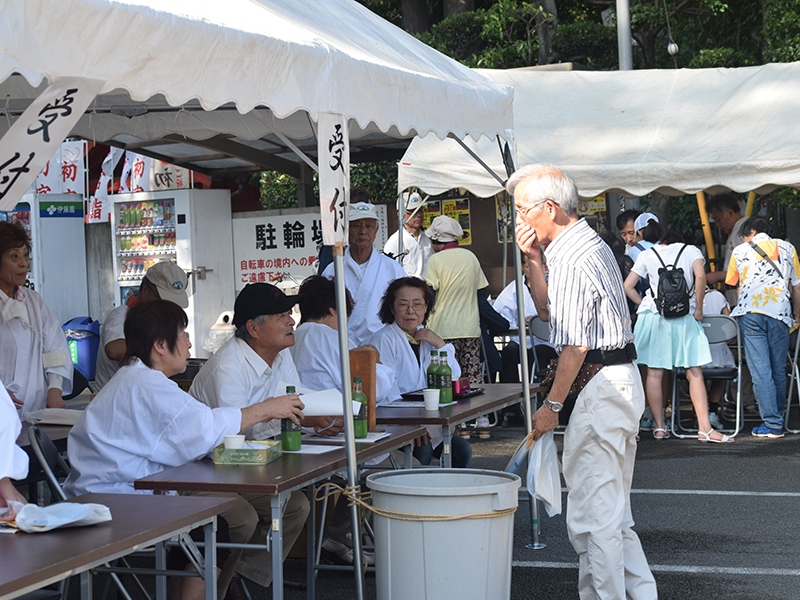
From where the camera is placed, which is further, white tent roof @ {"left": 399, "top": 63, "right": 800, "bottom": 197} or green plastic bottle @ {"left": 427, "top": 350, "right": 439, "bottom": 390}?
white tent roof @ {"left": 399, "top": 63, "right": 800, "bottom": 197}

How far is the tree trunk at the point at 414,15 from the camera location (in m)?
14.7

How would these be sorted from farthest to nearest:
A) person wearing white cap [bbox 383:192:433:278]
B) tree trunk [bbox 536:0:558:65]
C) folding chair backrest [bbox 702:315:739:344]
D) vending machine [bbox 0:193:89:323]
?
vending machine [bbox 0:193:89:323]
tree trunk [bbox 536:0:558:65]
person wearing white cap [bbox 383:192:433:278]
folding chair backrest [bbox 702:315:739:344]

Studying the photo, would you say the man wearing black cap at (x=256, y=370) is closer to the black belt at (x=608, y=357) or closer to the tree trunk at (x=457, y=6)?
the black belt at (x=608, y=357)

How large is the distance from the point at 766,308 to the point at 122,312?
17.3ft

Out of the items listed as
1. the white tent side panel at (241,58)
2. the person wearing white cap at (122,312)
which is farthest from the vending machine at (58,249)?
the white tent side panel at (241,58)

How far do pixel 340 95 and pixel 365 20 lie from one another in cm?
158

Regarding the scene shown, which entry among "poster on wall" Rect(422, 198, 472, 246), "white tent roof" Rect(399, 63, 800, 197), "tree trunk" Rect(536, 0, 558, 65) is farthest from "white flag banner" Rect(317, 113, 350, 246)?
"tree trunk" Rect(536, 0, 558, 65)

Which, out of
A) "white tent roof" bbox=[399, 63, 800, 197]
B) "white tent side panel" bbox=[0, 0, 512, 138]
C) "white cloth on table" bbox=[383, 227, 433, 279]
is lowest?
"white cloth on table" bbox=[383, 227, 433, 279]

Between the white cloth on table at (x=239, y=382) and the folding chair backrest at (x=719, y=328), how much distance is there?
5224 mm

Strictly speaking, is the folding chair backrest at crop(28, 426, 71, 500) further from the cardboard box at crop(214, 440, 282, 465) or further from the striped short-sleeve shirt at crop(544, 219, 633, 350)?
the striped short-sleeve shirt at crop(544, 219, 633, 350)

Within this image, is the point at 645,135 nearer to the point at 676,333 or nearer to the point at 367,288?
the point at 676,333

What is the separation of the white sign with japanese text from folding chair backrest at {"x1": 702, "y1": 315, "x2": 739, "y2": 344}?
440 cm

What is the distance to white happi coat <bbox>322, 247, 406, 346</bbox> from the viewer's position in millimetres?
6590

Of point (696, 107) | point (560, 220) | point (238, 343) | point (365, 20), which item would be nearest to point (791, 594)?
point (560, 220)
